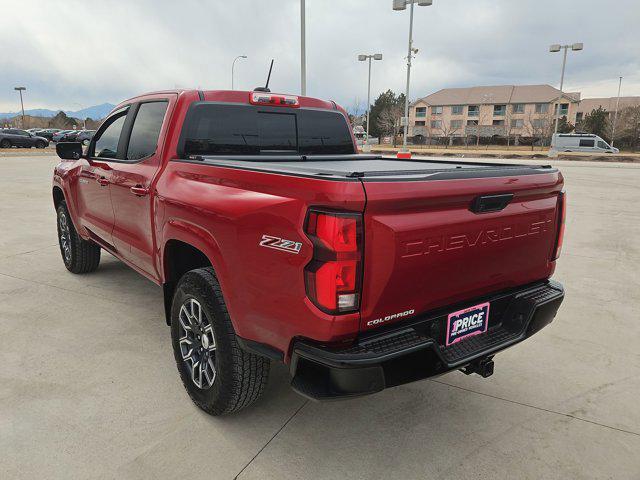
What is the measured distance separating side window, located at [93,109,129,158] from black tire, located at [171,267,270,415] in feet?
6.72

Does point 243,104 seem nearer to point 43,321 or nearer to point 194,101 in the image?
point 194,101

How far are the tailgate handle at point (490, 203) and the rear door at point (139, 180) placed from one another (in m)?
2.15

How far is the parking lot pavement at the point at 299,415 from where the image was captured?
2.47m

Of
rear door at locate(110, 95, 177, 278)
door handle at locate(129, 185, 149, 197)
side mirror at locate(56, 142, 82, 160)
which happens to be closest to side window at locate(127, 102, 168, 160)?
rear door at locate(110, 95, 177, 278)

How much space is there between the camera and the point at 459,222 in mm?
2223

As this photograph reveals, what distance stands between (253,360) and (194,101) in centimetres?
190

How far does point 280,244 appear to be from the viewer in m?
2.09

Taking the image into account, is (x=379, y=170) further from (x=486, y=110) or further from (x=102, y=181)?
(x=486, y=110)

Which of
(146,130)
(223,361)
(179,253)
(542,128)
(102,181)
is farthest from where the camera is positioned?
(542,128)

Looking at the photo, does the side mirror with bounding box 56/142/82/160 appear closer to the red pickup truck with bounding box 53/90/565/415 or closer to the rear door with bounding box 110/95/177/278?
the rear door with bounding box 110/95/177/278

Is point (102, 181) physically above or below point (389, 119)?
below

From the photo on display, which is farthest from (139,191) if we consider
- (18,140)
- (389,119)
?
(389,119)

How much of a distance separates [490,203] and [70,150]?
159 inches

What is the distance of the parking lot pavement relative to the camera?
2467 millimetres
